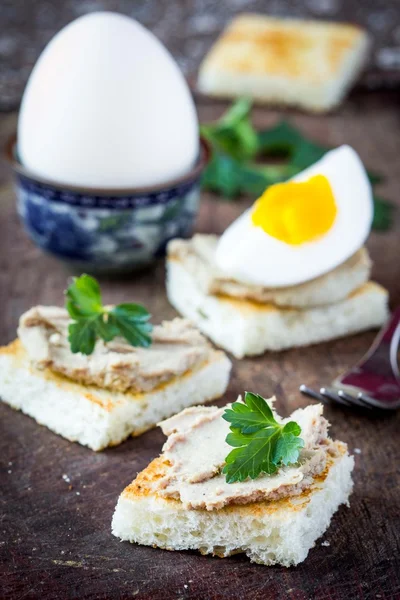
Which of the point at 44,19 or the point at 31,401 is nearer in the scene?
the point at 31,401

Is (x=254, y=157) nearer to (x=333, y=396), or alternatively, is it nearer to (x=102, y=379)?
(x=333, y=396)

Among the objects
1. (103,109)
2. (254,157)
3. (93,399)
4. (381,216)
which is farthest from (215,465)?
(254,157)

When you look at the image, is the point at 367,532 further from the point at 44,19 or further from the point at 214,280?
the point at 44,19

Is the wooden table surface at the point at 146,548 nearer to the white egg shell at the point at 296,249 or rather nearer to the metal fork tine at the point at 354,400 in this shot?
the metal fork tine at the point at 354,400

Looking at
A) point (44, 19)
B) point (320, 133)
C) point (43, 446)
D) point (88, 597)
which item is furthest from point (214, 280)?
point (44, 19)

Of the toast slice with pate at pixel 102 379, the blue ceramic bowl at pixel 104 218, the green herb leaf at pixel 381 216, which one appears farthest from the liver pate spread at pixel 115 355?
the green herb leaf at pixel 381 216
